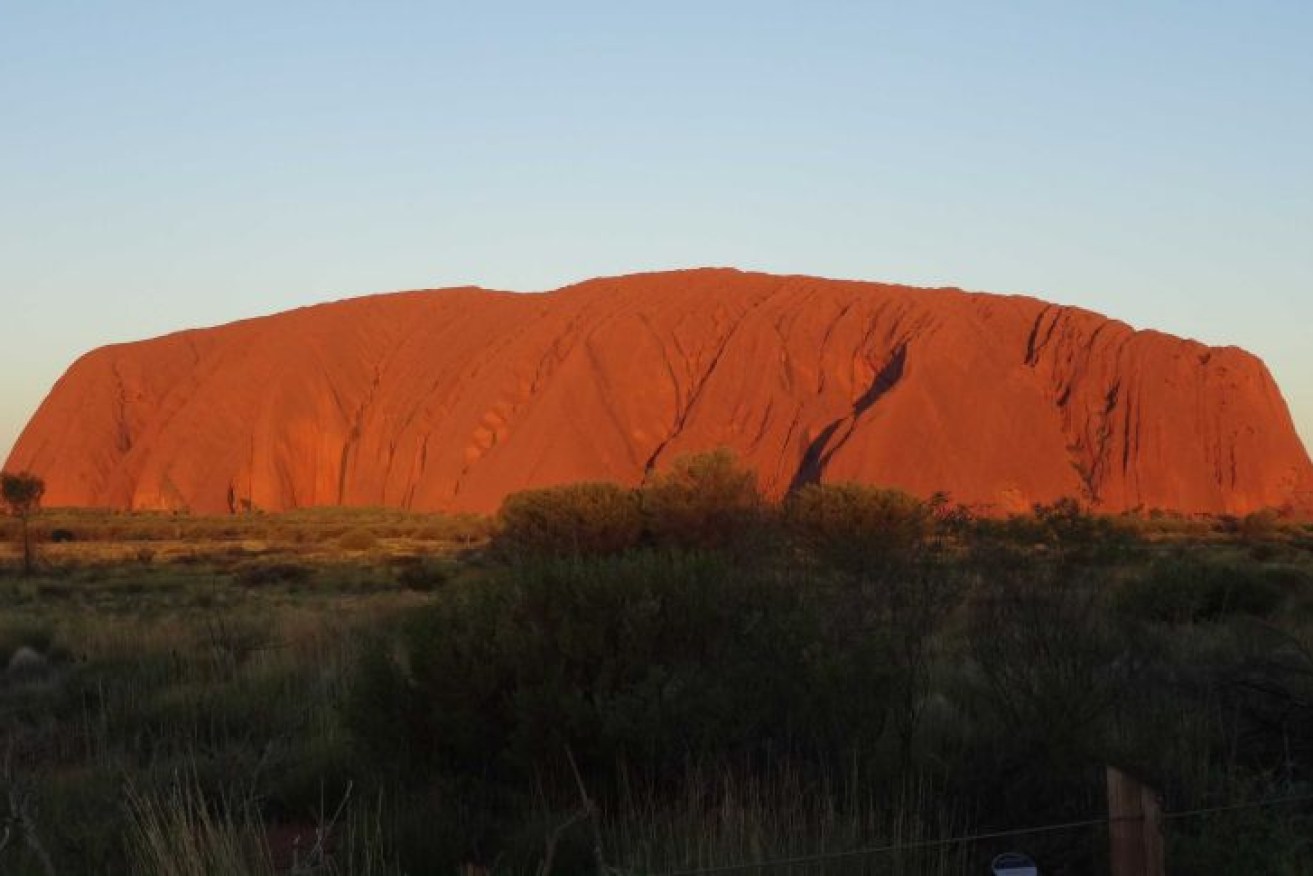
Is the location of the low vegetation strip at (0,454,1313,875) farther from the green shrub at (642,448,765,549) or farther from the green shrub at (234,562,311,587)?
the green shrub at (234,562,311,587)

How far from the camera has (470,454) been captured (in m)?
72.9

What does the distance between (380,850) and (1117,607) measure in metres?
9.48

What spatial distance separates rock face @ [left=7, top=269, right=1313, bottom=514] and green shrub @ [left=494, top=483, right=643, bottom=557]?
1263 inches

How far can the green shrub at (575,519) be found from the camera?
78.7ft

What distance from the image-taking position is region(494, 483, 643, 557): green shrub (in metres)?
24.0

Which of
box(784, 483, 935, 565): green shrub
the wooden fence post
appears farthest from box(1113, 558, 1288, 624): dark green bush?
the wooden fence post

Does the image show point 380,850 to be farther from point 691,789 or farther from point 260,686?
point 260,686

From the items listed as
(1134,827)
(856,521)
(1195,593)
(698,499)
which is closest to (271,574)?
(698,499)

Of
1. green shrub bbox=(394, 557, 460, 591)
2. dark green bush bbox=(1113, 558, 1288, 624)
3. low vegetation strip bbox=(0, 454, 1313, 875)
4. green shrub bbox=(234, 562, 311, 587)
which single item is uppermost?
low vegetation strip bbox=(0, 454, 1313, 875)

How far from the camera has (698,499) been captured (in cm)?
2425

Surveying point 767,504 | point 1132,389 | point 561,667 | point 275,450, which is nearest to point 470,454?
point 275,450

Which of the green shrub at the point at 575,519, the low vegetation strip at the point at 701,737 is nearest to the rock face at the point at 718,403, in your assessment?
the green shrub at the point at 575,519

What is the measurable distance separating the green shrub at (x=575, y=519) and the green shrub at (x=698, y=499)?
407 millimetres

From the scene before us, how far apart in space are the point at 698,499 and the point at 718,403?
147ft
